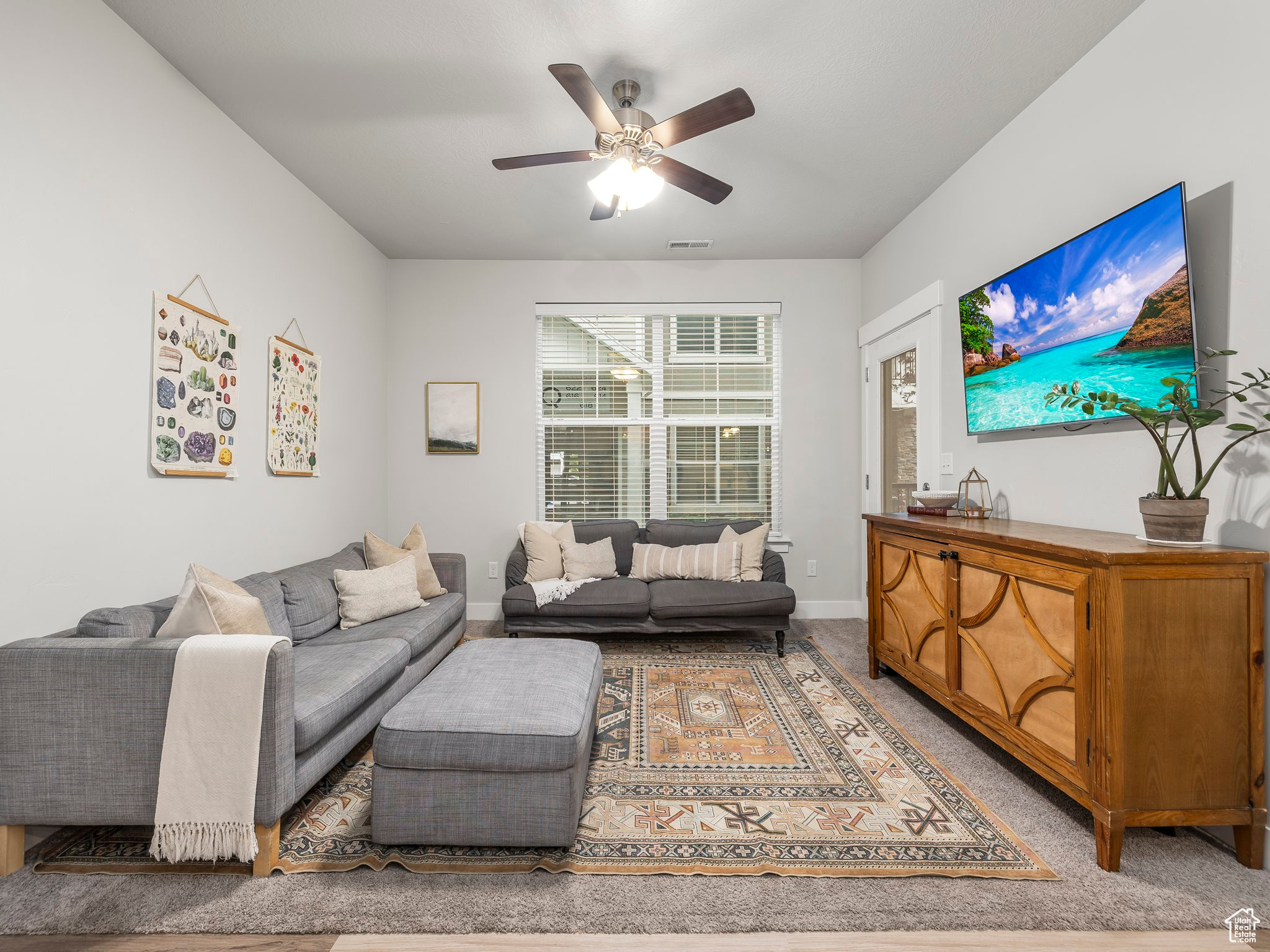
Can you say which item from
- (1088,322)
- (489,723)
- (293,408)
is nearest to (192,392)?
(293,408)

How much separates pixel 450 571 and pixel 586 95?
8.91ft

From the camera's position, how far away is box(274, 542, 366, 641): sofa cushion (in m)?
2.75

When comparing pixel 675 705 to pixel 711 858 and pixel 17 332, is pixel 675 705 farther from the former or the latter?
pixel 17 332

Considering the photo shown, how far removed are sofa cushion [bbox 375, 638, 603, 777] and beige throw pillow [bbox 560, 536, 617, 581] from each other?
2.01 m

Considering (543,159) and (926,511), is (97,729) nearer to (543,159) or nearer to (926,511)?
(543,159)

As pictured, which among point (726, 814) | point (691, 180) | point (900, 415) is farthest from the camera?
point (900, 415)

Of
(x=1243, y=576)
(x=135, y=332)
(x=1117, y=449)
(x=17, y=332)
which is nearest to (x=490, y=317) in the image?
(x=135, y=332)

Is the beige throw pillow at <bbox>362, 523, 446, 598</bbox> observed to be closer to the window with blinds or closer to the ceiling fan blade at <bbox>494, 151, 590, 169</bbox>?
the window with blinds

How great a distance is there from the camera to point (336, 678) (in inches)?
85.6

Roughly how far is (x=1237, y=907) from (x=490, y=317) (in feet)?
15.7

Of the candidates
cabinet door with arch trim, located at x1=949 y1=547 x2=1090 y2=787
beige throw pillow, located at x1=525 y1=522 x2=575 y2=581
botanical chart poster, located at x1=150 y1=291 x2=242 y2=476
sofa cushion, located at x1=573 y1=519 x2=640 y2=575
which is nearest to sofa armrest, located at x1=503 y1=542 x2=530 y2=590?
beige throw pillow, located at x1=525 y1=522 x2=575 y2=581

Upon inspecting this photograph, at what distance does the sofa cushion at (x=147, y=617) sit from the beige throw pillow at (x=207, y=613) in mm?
60

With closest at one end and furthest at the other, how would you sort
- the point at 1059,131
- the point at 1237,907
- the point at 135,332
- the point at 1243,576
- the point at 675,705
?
the point at 1237,907 < the point at 1243,576 < the point at 135,332 < the point at 1059,131 < the point at 675,705

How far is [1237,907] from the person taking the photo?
62.2 inches
